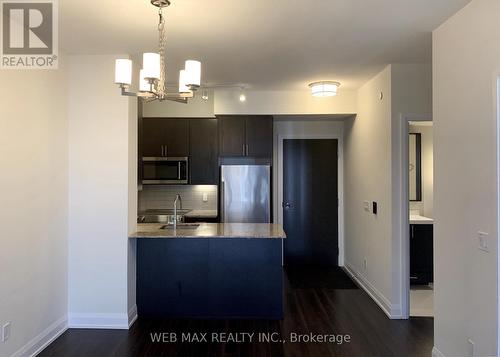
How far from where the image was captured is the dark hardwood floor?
9.62ft

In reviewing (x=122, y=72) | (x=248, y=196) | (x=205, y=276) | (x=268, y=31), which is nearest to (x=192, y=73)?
(x=122, y=72)

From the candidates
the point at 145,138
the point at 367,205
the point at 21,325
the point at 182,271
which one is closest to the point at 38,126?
the point at 21,325

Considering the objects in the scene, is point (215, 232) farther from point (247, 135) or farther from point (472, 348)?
point (472, 348)

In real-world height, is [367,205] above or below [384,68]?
below

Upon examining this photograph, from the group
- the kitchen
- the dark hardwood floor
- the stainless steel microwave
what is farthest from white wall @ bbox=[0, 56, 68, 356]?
the stainless steel microwave

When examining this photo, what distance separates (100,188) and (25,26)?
4.67ft

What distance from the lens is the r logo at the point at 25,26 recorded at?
246 centimetres

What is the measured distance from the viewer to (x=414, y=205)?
5156 millimetres

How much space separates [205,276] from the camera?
3.64 m

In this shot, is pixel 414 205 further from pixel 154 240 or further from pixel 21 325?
pixel 21 325

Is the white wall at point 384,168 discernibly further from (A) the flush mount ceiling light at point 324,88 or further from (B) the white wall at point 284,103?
(A) the flush mount ceiling light at point 324,88

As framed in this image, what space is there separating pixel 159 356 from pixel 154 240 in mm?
1117

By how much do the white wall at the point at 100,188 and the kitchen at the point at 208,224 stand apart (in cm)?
26

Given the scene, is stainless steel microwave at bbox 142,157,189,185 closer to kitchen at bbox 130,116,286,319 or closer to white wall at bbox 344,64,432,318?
kitchen at bbox 130,116,286,319
